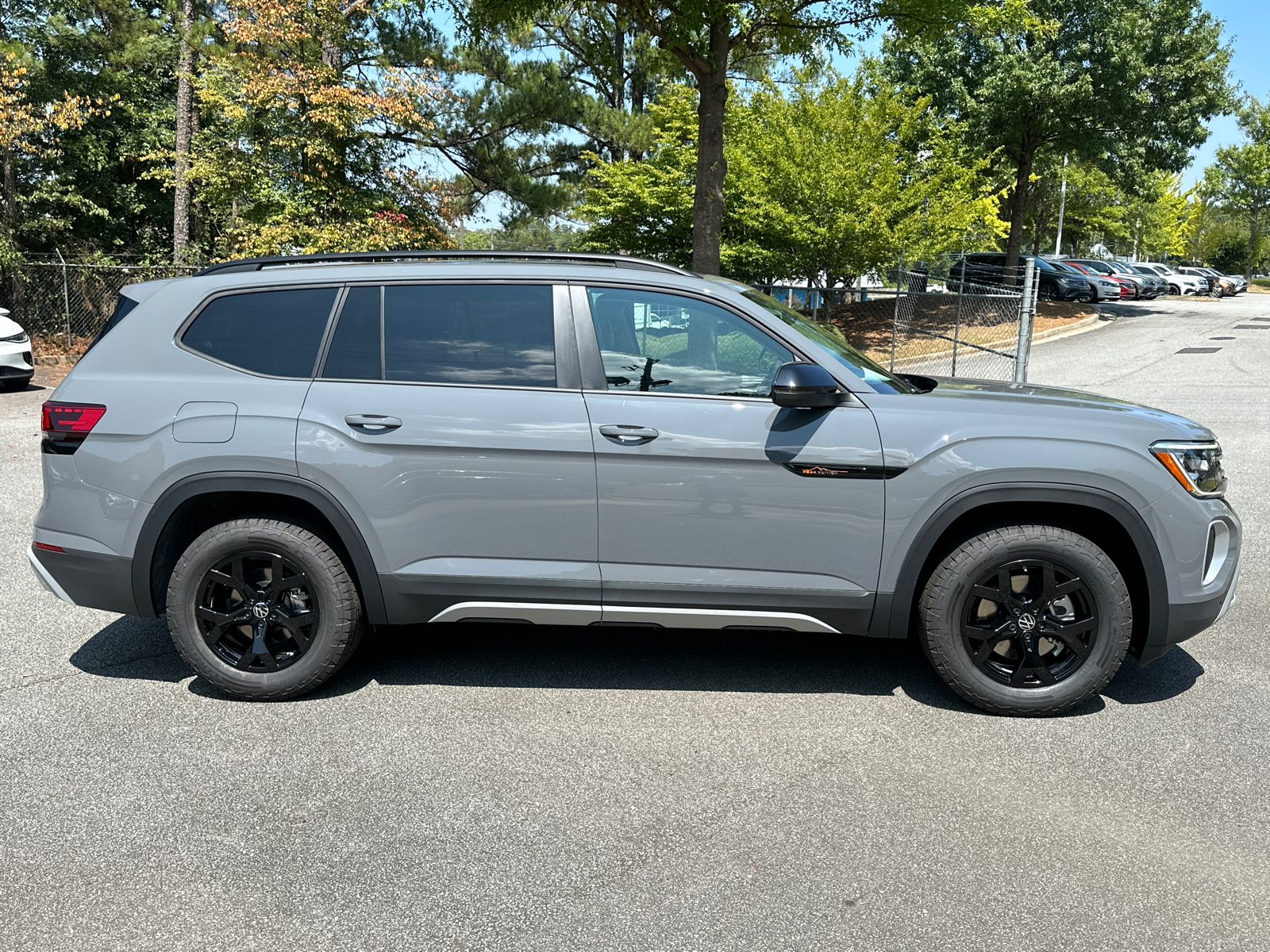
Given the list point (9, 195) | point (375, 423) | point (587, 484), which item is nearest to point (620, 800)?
point (587, 484)

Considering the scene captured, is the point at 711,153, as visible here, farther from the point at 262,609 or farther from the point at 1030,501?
the point at 262,609

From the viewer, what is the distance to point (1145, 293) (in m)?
39.8

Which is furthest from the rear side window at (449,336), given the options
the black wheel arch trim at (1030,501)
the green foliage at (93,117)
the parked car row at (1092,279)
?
the parked car row at (1092,279)

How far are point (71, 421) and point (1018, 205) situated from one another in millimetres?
29572

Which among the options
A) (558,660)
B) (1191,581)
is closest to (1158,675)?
(1191,581)

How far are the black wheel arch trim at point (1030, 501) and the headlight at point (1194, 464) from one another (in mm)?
242

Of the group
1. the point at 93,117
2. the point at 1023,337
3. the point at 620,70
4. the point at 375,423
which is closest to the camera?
the point at 375,423

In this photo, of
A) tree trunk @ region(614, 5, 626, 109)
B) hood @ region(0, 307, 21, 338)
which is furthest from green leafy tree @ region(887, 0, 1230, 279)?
hood @ region(0, 307, 21, 338)

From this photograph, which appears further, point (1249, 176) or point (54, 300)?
point (1249, 176)

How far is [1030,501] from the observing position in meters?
3.98

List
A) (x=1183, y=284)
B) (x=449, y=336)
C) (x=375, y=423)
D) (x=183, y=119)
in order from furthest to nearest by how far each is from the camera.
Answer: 1. (x=1183, y=284)
2. (x=183, y=119)
3. (x=449, y=336)
4. (x=375, y=423)

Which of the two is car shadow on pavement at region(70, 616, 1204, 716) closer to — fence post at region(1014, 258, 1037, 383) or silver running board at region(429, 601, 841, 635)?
silver running board at region(429, 601, 841, 635)

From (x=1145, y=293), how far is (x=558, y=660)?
41.3 m

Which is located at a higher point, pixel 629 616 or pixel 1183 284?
pixel 1183 284
